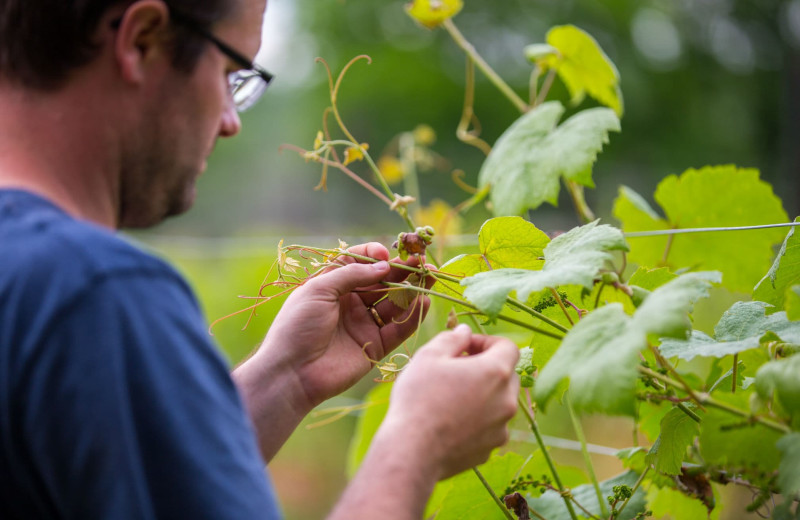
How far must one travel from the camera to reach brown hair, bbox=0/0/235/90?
554mm

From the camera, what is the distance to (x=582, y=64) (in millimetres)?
1348

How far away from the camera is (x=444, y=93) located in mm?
9773

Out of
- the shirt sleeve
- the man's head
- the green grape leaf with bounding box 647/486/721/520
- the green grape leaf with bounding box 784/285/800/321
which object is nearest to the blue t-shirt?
the shirt sleeve

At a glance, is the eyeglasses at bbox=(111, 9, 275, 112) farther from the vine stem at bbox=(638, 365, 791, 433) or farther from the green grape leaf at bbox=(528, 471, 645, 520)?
the green grape leaf at bbox=(528, 471, 645, 520)

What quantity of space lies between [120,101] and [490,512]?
2.16 feet

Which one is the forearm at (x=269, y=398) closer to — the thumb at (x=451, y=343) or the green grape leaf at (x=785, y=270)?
the thumb at (x=451, y=343)

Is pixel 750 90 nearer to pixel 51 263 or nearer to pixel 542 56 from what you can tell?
pixel 542 56

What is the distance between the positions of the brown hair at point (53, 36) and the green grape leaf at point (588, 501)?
686 mm

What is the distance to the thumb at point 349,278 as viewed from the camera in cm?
82

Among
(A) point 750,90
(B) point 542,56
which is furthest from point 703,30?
(B) point 542,56

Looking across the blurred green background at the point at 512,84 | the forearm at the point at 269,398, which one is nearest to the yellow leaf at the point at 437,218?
the forearm at the point at 269,398

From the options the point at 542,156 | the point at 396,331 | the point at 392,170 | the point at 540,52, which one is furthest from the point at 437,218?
the point at 396,331

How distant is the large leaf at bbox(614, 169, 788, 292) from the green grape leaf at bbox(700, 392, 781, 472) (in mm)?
563

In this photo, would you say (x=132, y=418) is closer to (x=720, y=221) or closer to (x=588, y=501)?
(x=588, y=501)
